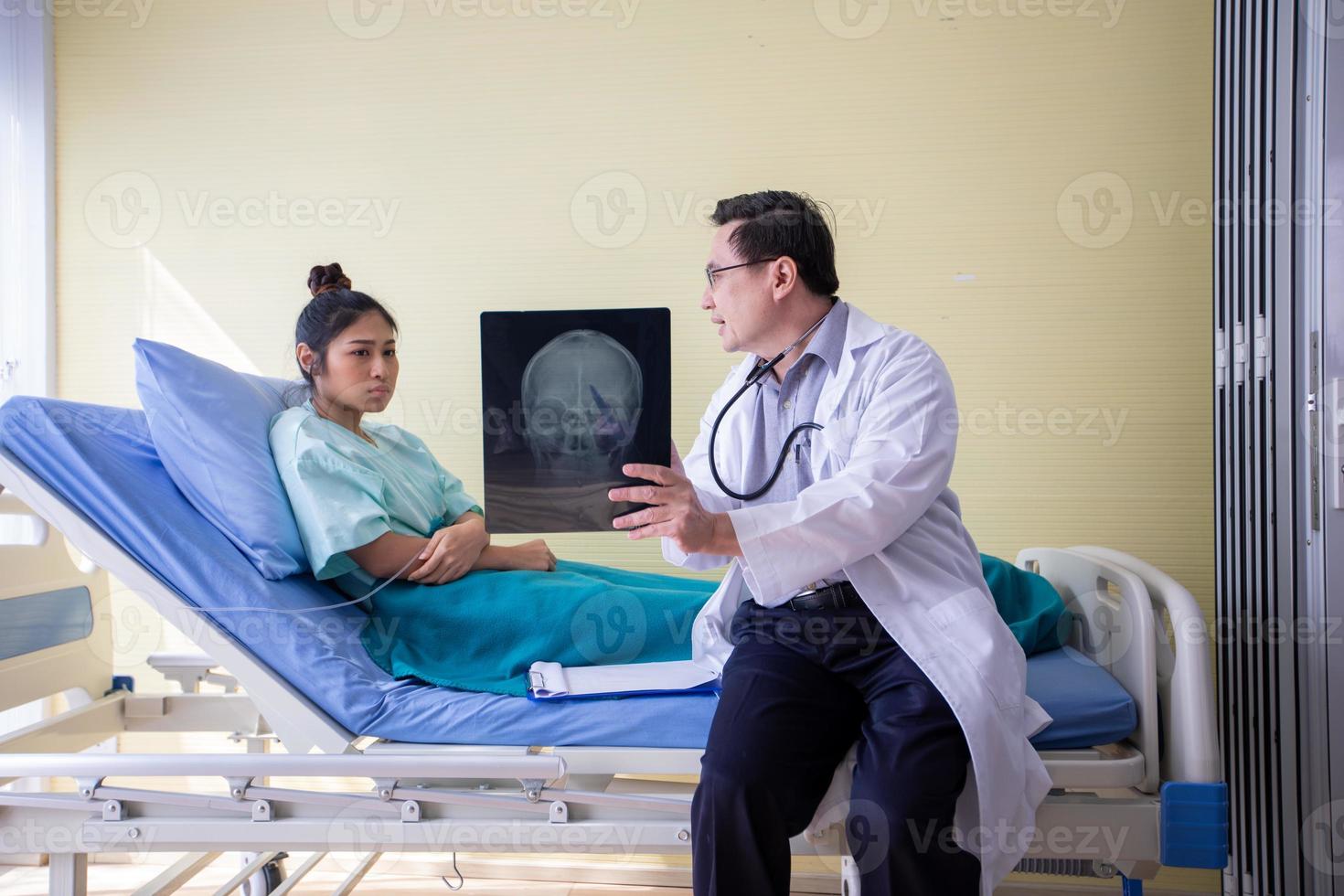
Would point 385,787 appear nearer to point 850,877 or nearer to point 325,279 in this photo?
point 850,877

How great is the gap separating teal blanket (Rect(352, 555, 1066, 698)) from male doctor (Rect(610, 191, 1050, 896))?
0.54ft

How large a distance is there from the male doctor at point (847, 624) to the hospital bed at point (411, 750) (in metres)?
0.12

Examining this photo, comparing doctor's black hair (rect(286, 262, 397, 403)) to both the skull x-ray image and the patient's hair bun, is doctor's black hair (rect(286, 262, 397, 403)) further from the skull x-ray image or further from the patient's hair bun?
the skull x-ray image

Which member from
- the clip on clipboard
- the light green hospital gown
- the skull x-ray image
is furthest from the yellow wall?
the skull x-ray image

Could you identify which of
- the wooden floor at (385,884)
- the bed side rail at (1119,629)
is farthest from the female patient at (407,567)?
the wooden floor at (385,884)

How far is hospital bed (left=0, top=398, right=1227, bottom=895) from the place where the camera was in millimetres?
1484

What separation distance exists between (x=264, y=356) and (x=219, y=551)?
1.46 metres

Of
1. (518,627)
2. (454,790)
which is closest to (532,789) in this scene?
(454,790)

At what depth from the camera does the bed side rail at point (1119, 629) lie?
155 centimetres

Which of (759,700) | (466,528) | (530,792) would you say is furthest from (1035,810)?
(466,528)

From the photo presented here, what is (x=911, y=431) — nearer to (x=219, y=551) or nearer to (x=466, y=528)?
(x=466, y=528)

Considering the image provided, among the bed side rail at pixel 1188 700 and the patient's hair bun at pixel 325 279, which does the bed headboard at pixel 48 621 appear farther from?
the bed side rail at pixel 1188 700

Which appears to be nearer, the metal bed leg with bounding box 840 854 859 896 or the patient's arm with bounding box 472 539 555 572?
the metal bed leg with bounding box 840 854 859 896

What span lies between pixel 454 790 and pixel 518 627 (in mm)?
332
